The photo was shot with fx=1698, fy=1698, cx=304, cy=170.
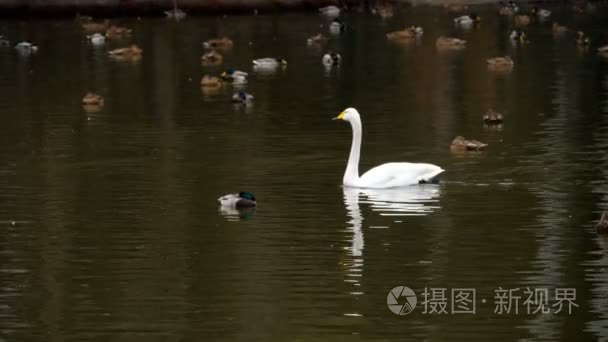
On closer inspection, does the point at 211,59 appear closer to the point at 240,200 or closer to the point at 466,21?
the point at 466,21

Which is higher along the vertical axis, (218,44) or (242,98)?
(242,98)

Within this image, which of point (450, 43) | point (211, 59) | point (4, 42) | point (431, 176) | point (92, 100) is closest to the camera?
point (431, 176)

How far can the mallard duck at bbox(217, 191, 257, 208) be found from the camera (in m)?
21.5

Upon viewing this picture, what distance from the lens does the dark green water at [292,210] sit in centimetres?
1541

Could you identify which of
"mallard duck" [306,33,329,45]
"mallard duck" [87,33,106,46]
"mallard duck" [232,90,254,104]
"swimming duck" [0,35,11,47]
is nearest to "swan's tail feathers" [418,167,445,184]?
"mallard duck" [232,90,254,104]

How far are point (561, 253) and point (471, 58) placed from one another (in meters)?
33.7

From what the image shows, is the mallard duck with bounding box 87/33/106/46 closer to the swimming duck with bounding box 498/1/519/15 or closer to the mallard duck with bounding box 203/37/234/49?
the mallard duck with bounding box 203/37/234/49

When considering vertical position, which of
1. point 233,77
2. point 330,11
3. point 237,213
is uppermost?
point 237,213

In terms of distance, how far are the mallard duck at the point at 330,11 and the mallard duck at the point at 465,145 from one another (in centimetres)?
4922

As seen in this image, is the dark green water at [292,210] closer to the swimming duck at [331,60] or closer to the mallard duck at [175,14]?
the swimming duck at [331,60]

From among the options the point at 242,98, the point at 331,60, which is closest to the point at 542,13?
the point at 331,60

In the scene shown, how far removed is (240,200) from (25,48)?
3499 centimetres

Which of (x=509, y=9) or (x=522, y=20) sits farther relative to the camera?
(x=509, y=9)

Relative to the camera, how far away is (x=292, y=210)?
2145cm
